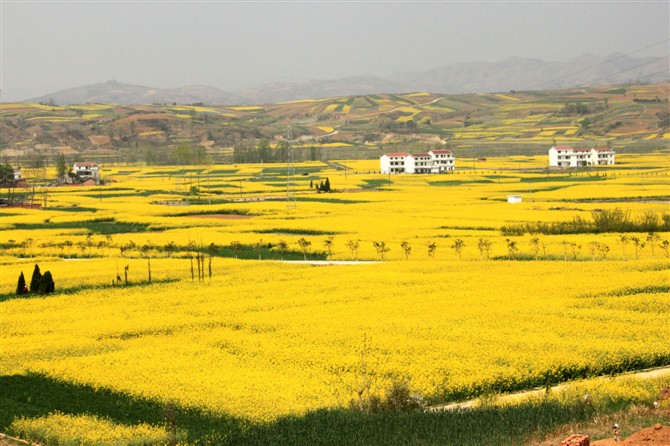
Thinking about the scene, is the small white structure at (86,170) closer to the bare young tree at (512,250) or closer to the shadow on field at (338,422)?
the bare young tree at (512,250)

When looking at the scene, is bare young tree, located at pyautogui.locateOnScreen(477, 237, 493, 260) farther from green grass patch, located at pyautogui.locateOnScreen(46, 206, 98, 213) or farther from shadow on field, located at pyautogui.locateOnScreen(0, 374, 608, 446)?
green grass patch, located at pyautogui.locateOnScreen(46, 206, 98, 213)

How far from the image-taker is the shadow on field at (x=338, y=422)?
66.1 ft

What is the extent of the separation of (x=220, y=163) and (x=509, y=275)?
144217 mm

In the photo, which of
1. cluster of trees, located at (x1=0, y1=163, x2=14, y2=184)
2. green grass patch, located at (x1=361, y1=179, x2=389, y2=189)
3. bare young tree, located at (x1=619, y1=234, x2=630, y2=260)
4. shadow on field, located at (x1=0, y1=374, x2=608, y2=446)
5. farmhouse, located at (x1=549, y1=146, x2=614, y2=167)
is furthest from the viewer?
farmhouse, located at (x1=549, y1=146, x2=614, y2=167)

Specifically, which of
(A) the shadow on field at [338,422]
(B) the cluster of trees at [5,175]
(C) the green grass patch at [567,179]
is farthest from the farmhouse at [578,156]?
(A) the shadow on field at [338,422]

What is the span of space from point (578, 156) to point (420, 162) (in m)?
27.6

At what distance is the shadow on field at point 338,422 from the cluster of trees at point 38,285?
18.5 meters

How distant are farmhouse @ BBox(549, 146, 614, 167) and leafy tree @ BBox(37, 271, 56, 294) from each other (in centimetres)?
11172

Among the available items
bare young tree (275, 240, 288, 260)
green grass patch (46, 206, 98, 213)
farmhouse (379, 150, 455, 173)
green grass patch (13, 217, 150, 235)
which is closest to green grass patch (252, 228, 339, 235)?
bare young tree (275, 240, 288, 260)

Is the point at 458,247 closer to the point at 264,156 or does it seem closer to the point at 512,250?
the point at 512,250

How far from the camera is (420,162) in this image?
479 feet

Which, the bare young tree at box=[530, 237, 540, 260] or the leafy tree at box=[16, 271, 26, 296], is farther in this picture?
the bare young tree at box=[530, 237, 540, 260]

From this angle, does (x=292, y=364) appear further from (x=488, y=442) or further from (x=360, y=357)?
(x=488, y=442)

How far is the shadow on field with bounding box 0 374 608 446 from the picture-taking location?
2014 cm
